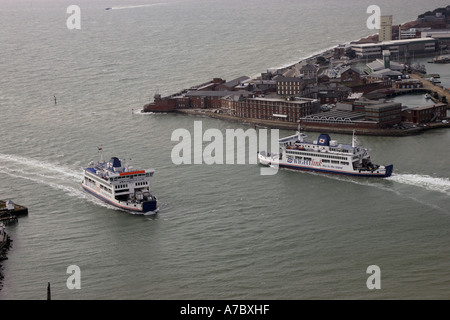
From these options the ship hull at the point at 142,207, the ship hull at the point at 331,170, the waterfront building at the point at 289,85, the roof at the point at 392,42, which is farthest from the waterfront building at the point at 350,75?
the ship hull at the point at 142,207

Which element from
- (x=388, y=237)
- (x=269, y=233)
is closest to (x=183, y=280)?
(x=269, y=233)

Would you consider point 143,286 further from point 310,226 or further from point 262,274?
point 310,226

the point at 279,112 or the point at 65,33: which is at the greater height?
the point at 65,33

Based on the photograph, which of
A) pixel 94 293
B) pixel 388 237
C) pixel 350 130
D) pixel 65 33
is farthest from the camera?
pixel 65 33

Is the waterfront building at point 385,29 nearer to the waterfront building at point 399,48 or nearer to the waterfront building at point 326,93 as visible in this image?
the waterfront building at point 399,48

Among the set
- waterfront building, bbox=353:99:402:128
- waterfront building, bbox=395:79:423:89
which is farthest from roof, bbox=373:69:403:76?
waterfront building, bbox=353:99:402:128

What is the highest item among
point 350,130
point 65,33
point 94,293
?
point 65,33

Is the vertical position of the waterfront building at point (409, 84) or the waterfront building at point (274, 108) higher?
the waterfront building at point (409, 84)
